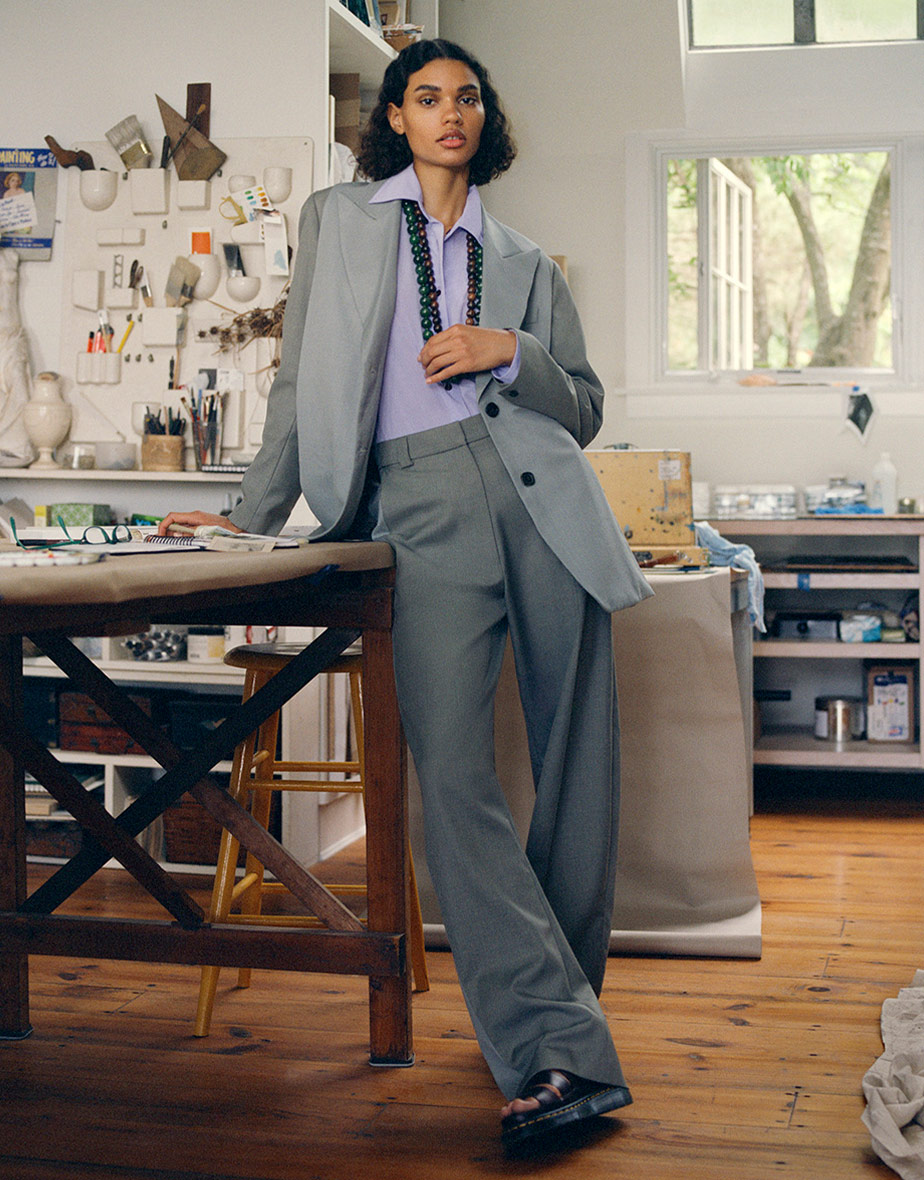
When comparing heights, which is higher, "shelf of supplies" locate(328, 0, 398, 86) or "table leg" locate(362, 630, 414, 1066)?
"shelf of supplies" locate(328, 0, 398, 86)

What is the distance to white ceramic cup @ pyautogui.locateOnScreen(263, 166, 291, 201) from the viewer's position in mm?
3256

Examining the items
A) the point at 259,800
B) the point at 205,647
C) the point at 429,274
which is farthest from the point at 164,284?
the point at 429,274

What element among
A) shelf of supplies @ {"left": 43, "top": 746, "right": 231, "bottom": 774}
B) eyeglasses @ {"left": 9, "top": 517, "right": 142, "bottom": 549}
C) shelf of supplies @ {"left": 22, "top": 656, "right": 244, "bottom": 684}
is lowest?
shelf of supplies @ {"left": 43, "top": 746, "right": 231, "bottom": 774}

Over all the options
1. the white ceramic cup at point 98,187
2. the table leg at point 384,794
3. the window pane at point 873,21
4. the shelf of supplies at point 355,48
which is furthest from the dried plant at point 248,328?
the window pane at point 873,21

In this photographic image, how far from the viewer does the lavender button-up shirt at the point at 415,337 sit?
6.30ft

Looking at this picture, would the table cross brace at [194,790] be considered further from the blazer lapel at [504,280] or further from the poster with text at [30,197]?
the poster with text at [30,197]

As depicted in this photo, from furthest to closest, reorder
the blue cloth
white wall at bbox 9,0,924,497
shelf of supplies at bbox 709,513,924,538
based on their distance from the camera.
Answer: white wall at bbox 9,0,924,497 < shelf of supplies at bbox 709,513,924,538 < the blue cloth

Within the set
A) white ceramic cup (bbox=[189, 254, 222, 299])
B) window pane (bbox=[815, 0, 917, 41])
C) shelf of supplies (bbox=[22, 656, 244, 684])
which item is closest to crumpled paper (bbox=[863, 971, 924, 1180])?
shelf of supplies (bbox=[22, 656, 244, 684])

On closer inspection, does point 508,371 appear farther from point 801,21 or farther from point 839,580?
point 801,21

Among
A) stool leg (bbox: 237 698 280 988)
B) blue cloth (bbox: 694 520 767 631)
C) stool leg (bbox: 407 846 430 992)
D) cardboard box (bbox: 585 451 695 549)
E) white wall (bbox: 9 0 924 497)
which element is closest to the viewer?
stool leg (bbox: 407 846 430 992)

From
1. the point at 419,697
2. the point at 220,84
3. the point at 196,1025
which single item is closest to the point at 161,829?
the point at 196,1025

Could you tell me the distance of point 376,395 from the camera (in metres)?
1.88

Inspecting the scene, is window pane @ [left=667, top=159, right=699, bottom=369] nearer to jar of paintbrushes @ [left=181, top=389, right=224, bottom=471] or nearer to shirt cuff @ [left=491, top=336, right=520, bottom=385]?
jar of paintbrushes @ [left=181, top=389, right=224, bottom=471]

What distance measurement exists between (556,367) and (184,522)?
0.60 metres
